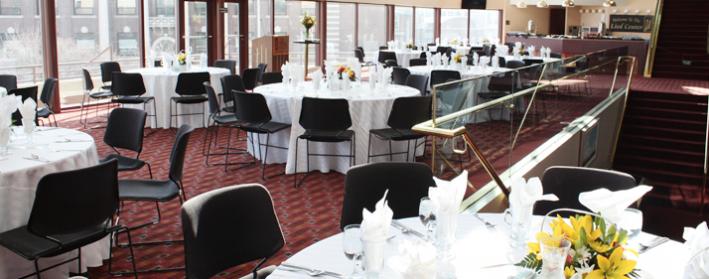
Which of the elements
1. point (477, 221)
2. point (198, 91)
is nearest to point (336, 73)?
point (198, 91)

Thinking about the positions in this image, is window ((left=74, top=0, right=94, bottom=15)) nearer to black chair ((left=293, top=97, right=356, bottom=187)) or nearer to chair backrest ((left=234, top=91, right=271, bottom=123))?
chair backrest ((left=234, top=91, right=271, bottom=123))

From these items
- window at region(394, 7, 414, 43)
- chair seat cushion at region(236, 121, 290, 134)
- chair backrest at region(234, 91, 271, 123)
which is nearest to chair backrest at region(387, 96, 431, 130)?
chair seat cushion at region(236, 121, 290, 134)

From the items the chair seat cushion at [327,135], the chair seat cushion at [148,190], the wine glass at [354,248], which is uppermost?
the wine glass at [354,248]

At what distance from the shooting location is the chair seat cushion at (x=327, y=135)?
22.0ft

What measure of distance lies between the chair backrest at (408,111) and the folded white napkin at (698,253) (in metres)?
4.46

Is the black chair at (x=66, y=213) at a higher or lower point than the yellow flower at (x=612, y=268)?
lower

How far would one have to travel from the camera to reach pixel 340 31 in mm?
17859

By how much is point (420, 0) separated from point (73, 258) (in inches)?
649

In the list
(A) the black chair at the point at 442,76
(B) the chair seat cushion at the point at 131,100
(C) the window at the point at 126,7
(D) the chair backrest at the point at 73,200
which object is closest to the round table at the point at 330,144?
(A) the black chair at the point at 442,76

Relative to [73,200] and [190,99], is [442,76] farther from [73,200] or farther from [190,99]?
[73,200]

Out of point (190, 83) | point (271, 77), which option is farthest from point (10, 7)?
point (271, 77)

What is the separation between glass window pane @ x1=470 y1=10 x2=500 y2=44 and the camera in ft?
73.4

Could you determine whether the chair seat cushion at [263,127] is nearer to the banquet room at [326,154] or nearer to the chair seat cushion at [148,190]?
the banquet room at [326,154]

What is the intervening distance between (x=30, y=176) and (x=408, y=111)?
366cm
